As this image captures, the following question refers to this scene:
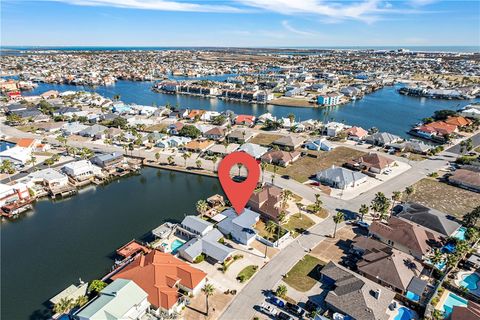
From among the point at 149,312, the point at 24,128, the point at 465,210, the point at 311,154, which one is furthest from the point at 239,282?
the point at 24,128

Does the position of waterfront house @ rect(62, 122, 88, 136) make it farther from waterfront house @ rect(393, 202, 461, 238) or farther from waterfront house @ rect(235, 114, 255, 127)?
waterfront house @ rect(393, 202, 461, 238)

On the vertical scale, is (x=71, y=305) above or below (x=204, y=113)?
below

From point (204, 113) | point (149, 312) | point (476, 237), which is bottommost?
point (149, 312)

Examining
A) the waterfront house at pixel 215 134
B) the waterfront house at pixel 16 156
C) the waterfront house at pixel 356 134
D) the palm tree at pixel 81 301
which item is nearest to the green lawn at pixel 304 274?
the palm tree at pixel 81 301

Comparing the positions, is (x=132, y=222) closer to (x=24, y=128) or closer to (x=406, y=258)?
(x=406, y=258)

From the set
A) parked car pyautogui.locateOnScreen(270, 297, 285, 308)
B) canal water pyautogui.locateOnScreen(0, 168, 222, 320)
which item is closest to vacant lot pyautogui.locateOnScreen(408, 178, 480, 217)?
parked car pyautogui.locateOnScreen(270, 297, 285, 308)

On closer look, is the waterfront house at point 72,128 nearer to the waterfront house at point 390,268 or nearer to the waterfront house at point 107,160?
the waterfront house at point 107,160

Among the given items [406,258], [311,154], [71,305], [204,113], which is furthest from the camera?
[204,113]
